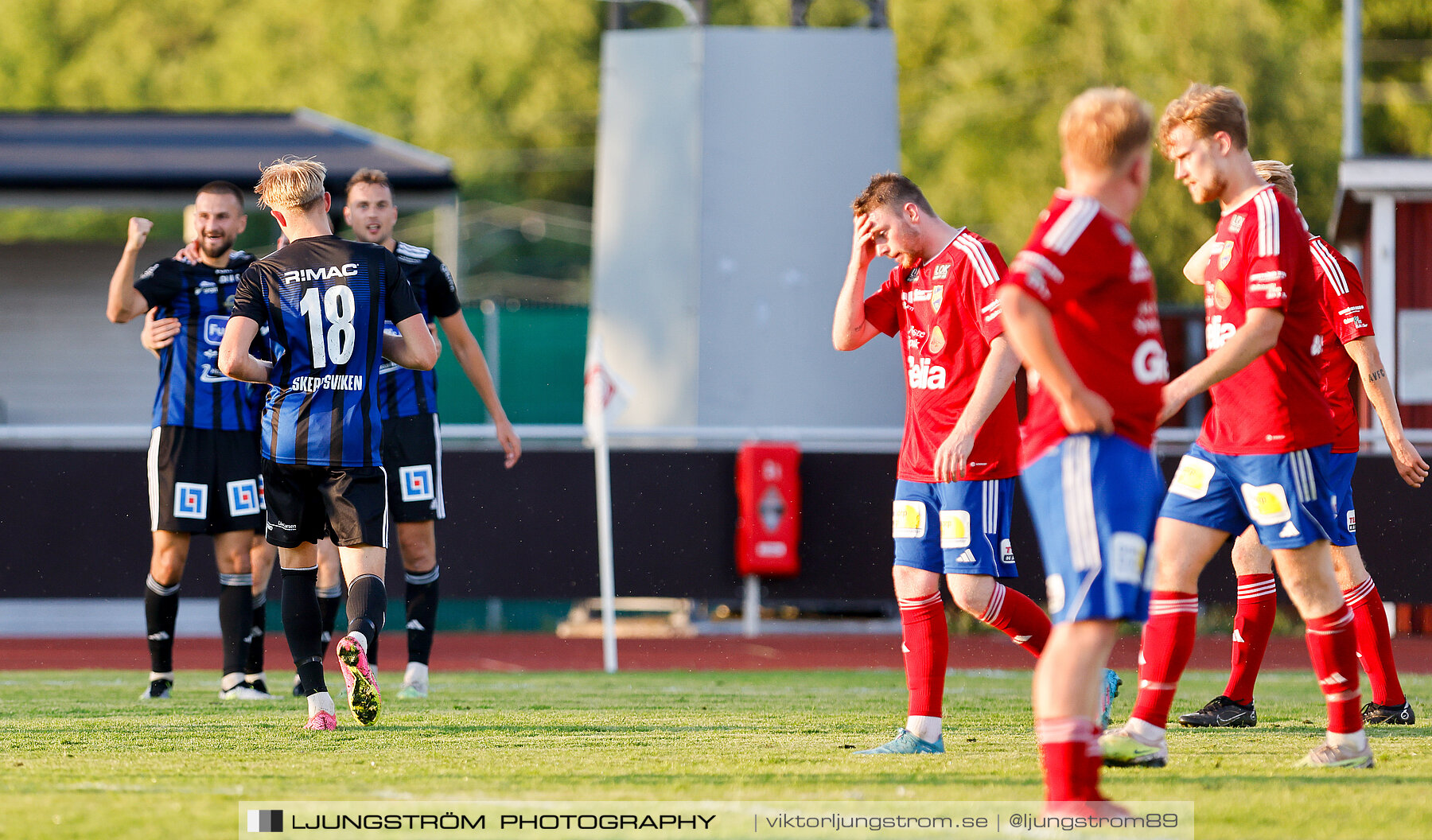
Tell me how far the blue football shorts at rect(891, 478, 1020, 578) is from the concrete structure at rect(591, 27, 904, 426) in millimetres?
9585

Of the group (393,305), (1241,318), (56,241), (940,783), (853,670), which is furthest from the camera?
(56,241)

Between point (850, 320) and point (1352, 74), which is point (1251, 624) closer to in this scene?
point (850, 320)

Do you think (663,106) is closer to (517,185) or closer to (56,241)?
(56,241)

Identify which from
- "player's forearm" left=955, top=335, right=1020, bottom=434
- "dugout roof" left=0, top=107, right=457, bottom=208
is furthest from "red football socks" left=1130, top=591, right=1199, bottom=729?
"dugout roof" left=0, top=107, right=457, bottom=208

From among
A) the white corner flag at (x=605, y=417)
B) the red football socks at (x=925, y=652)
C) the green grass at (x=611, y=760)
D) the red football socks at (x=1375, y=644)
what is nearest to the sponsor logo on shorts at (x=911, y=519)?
the red football socks at (x=925, y=652)

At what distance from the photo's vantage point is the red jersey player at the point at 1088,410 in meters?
4.16

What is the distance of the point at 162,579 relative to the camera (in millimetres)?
8062

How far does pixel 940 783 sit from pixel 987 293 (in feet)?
5.66

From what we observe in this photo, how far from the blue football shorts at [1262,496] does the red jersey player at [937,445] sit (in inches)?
24.7

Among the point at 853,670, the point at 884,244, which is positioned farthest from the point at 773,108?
the point at 884,244

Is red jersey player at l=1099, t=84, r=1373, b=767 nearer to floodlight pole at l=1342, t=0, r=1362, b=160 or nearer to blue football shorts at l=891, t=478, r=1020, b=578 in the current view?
blue football shorts at l=891, t=478, r=1020, b=578

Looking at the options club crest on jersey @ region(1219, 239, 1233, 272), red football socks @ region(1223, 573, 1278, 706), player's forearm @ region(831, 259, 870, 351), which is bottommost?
Answer: red football socks @ region(1223, 573, 1278, 706)

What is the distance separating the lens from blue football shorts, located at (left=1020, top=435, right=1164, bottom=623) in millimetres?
4203

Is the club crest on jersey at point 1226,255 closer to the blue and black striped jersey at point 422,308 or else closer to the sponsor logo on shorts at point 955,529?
the sponsor logo on shorts at point 955,529
